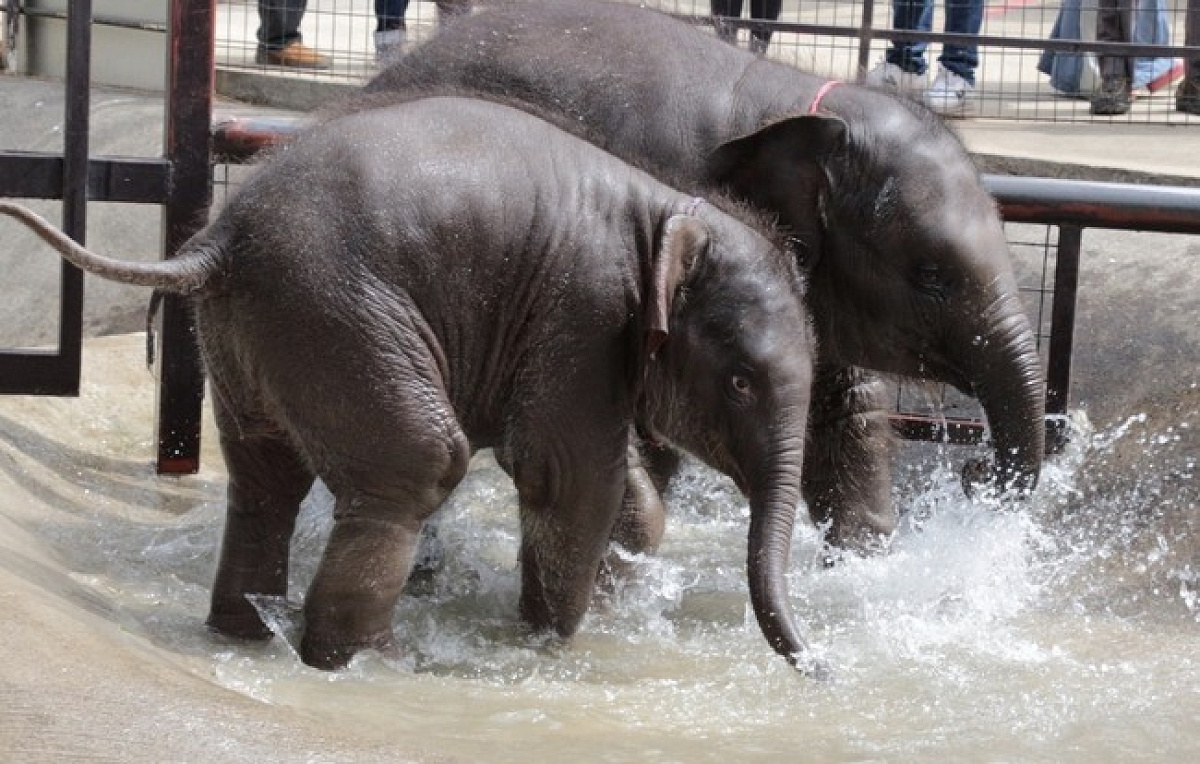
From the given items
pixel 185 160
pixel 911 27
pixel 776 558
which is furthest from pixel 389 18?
pixel 776 558

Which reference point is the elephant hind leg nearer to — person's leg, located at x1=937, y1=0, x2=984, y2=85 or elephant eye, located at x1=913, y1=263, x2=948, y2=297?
elephant eye, located at x1=913, y1=263, x2=948, y2=297

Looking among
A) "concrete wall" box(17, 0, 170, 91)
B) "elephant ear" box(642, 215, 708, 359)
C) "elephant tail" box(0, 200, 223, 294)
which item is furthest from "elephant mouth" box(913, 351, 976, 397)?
"concrete wall" box(17, 0, 170, 91)

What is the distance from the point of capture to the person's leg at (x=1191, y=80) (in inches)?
451

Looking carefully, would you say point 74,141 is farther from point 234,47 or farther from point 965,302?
point 234,47

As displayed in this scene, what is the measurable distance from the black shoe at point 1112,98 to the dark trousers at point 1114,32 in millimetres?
50

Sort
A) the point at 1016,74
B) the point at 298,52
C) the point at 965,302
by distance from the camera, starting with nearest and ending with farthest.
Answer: the point at 965,302 → the point at 298,52 → the point at 1016,74

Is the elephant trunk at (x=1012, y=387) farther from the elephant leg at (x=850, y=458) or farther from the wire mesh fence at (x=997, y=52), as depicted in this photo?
the wire mesh fence at (x=997, y=52)

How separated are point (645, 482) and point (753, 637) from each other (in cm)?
73

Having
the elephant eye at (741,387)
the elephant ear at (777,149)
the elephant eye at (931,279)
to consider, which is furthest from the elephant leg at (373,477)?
the elephant eye at (931,279)

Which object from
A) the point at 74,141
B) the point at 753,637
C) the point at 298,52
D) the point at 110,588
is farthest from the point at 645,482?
the point at 298,52

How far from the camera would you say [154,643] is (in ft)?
16.5

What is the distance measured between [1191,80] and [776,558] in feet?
24.7

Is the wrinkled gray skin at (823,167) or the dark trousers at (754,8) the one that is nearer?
the wrinkled gray skin at (823,167)

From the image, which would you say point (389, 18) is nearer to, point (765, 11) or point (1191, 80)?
point (765, 11)
